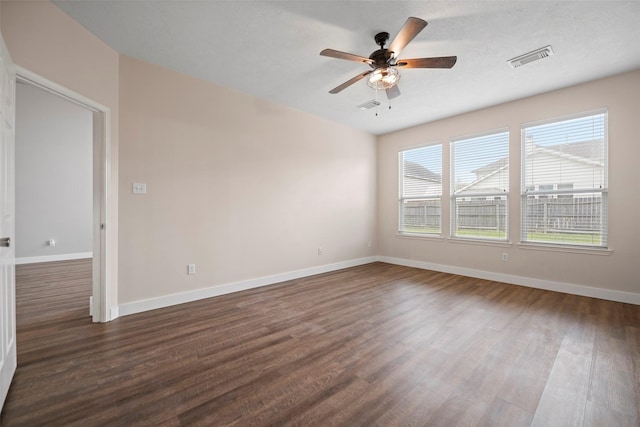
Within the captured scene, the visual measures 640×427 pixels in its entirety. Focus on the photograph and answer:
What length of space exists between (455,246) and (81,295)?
5.84 metres

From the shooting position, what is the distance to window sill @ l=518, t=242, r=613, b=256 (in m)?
3.44

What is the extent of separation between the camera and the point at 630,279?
3268mm

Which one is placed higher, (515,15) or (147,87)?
(515,15)

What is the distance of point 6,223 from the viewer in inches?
65.4

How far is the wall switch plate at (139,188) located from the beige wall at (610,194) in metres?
4.68

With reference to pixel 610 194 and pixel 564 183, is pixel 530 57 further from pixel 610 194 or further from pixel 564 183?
pixel 610 194

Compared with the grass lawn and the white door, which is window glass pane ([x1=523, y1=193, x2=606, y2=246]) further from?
the white door

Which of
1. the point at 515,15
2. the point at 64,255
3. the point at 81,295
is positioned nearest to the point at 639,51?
the point at 515,15

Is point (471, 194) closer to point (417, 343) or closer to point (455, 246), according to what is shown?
point (455, 246)

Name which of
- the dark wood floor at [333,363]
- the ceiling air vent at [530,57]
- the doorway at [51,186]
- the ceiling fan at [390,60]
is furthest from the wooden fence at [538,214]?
the doorway at [51,186]

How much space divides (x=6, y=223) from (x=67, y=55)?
164 centimetres

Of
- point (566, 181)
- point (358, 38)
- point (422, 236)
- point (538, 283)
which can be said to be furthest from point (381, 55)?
point (538, 283)

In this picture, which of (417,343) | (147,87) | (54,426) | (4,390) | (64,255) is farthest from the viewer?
(64,255)

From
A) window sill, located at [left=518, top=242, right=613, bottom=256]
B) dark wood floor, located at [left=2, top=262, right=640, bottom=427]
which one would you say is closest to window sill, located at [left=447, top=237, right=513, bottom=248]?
window sill, located at [left=518, top=242, right=613, bottom=256]
